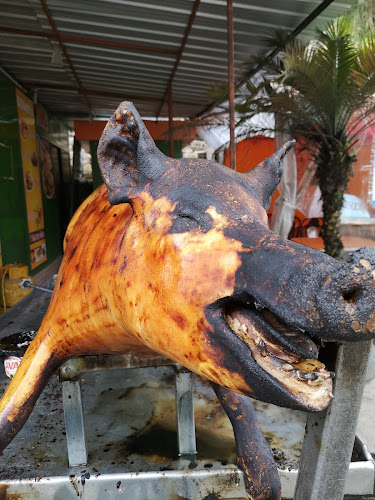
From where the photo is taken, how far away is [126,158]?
4.16ft

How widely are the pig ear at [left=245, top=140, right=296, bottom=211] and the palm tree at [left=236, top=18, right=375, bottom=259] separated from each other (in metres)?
3.70

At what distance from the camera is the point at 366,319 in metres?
0.77

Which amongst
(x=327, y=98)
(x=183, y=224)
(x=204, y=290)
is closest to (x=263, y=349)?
(x=204, y=290)

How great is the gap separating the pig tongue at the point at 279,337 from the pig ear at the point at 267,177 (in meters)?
0.56

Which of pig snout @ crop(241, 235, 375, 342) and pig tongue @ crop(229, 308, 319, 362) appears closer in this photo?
pig snout @ crop(241, 235, 375, 342)

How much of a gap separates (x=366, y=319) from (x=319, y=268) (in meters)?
0.13

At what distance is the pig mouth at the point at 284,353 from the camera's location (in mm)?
843

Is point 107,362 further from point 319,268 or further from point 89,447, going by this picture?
point 319,268

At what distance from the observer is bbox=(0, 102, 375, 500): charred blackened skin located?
792mm

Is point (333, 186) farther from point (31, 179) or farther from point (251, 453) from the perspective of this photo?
point (251, 453)

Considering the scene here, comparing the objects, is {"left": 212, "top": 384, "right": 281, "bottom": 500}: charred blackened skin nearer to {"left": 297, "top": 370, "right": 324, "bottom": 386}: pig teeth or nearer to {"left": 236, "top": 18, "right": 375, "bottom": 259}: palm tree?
{"left": 297, "top": 370, "right": 324, "bottom": 386}: pig teeth

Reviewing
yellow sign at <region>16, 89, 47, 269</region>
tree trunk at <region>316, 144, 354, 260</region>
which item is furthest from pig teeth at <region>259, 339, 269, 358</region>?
yellow sign at <region>16, 89, 47, 269</region>

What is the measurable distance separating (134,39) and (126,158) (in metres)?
4.61

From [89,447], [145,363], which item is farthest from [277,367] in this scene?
[89,447]
